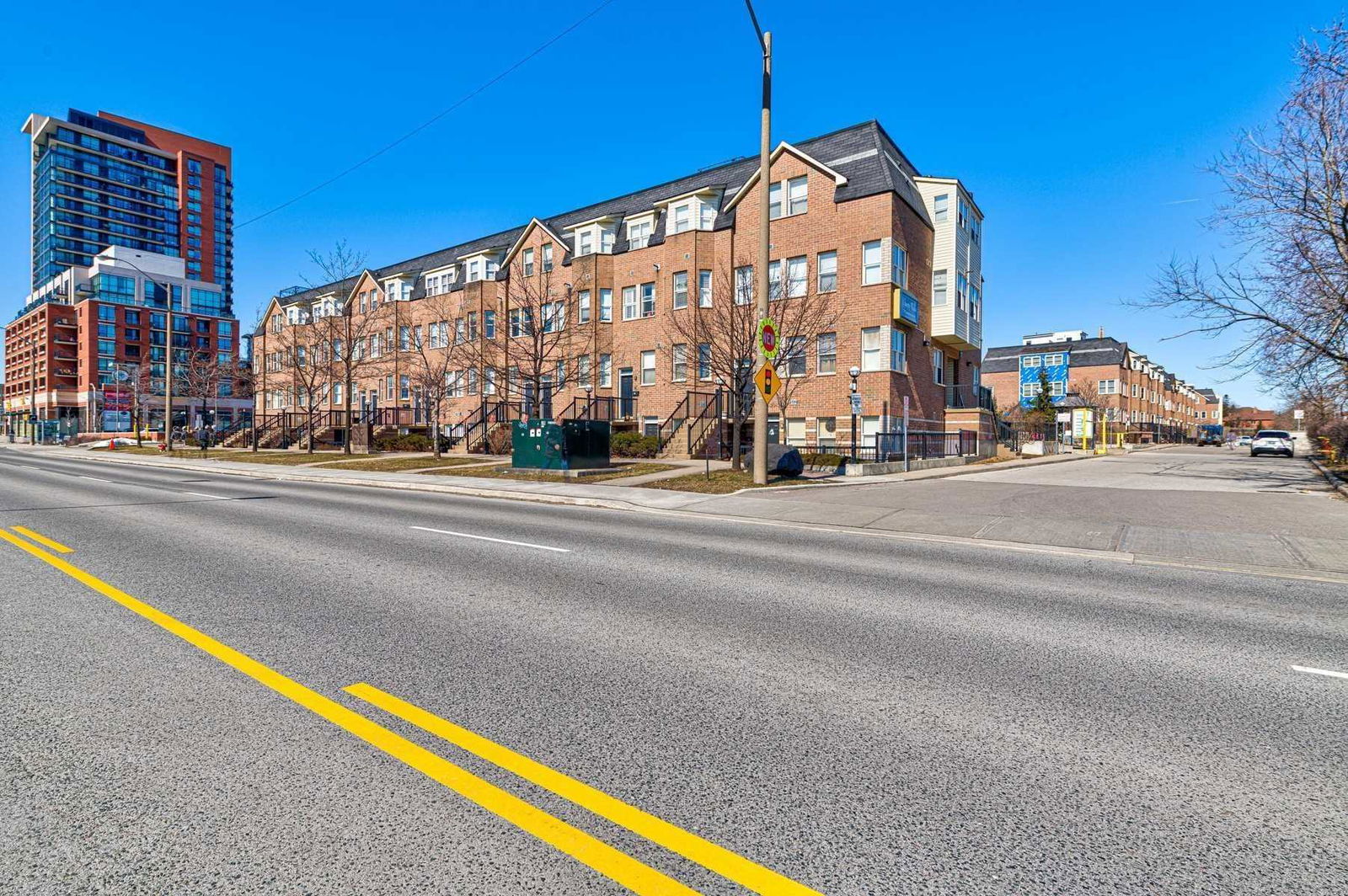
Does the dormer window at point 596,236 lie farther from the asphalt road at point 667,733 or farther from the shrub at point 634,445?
the asphalt road at point 667,733

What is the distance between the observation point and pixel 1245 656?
189 inches

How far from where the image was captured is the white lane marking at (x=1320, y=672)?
4438mm

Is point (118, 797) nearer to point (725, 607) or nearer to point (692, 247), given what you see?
point (725, 607)

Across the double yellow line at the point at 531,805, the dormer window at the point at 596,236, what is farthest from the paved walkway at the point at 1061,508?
the dormer window at the point at 596,236

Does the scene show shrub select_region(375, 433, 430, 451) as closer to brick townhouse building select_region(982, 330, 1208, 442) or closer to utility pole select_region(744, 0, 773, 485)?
utility pole select_region(744, 0, 773, 485)

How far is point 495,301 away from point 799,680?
130 feet

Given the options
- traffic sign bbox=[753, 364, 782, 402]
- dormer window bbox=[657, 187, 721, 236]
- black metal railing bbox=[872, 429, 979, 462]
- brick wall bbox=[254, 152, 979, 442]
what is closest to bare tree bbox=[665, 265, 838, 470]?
brick wall bbox=[254, 152, 979, 442]

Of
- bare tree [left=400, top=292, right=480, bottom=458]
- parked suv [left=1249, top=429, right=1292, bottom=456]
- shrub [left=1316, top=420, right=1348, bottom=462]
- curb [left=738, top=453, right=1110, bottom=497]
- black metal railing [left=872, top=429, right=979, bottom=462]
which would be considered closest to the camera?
curb [left=738, top=453, right=1110, bottom=497]

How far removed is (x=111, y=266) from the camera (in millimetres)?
107000

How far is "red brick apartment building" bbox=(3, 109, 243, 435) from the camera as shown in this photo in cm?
10300

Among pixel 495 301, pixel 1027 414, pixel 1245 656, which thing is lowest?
pixel 1245 656

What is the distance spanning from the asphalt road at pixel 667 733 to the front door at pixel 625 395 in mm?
28176

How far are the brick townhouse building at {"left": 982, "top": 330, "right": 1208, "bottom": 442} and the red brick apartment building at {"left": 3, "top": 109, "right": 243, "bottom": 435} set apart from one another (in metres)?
101

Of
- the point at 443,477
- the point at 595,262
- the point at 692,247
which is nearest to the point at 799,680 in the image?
the point at 443,477
